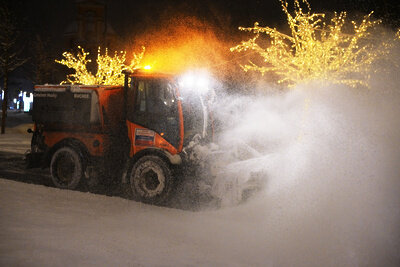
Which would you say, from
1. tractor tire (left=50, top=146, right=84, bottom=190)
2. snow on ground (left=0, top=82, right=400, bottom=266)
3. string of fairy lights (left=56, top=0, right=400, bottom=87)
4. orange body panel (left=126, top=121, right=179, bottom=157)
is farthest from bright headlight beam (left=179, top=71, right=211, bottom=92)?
string of fairy lights (left=56, top=0, right=400, bottom=87)

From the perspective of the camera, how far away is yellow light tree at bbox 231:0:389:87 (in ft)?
41.6

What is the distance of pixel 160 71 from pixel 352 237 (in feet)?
14.4

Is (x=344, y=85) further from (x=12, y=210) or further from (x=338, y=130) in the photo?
(x=12, y=210)

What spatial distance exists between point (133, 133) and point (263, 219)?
9.66 ft

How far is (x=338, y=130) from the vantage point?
30.5 ft

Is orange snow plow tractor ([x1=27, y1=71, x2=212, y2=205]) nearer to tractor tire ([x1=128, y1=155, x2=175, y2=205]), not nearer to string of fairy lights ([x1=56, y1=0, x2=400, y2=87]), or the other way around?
tractor tire ([x1=128, y1=155, x2=175, y2=205])

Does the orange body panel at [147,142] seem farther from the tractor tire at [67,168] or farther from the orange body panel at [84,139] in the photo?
the tractor tire at [67,168]

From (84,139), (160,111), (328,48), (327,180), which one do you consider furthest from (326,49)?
(84,139)

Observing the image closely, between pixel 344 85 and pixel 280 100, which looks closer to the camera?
pixel 344 85

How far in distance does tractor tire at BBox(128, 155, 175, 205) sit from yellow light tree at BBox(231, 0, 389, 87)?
6.68 meters

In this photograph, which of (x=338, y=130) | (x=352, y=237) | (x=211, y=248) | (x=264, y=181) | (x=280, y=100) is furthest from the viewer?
(x=280, y=100)

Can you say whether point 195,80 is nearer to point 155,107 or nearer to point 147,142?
point 155,107

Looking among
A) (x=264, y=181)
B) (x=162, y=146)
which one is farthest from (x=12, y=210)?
(x=264, y=181)

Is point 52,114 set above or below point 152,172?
above
